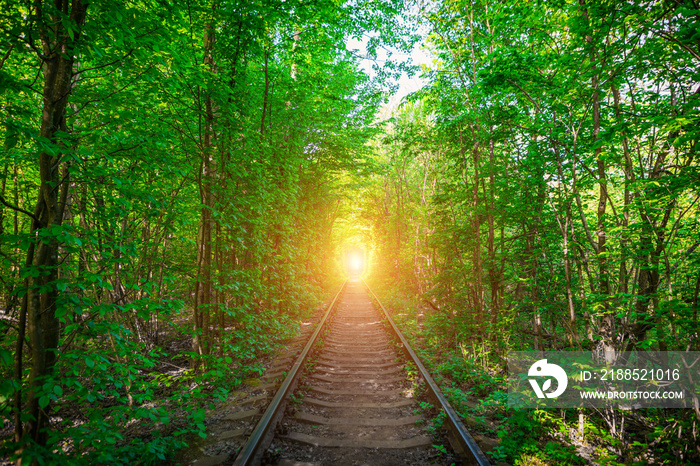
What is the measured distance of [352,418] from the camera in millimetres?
3844

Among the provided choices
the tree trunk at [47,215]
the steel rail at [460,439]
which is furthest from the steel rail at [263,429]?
the steel rail at [460,439]

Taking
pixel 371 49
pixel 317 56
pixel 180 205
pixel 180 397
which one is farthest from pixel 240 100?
pixel 371 49

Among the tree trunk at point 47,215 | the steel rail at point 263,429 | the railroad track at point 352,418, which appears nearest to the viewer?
the tree trunk at point 47,215

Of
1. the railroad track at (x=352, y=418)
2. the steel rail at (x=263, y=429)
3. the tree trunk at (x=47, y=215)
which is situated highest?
the tree trunk at (x=47, y=215)

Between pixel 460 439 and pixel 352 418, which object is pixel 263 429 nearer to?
pixel 352 418

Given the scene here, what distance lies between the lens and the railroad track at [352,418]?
9.94 ft

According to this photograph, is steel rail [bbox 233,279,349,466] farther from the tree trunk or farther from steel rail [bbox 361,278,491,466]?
steel rail [bbox 361,278,491,466]

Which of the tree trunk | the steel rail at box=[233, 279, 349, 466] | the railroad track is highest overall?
the tree trunk

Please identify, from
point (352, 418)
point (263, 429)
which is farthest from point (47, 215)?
point (352, 418)

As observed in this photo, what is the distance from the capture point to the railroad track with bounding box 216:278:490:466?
3029mm

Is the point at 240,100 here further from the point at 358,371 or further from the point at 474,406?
the point at 474,406

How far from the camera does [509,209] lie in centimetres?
580

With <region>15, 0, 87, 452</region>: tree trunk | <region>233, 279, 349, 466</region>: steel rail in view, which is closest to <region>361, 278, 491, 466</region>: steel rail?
<region>233, 279, 349, 466</region>: steel rail

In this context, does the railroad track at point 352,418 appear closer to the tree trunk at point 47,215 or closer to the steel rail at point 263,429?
the steel rail at point 263,429
